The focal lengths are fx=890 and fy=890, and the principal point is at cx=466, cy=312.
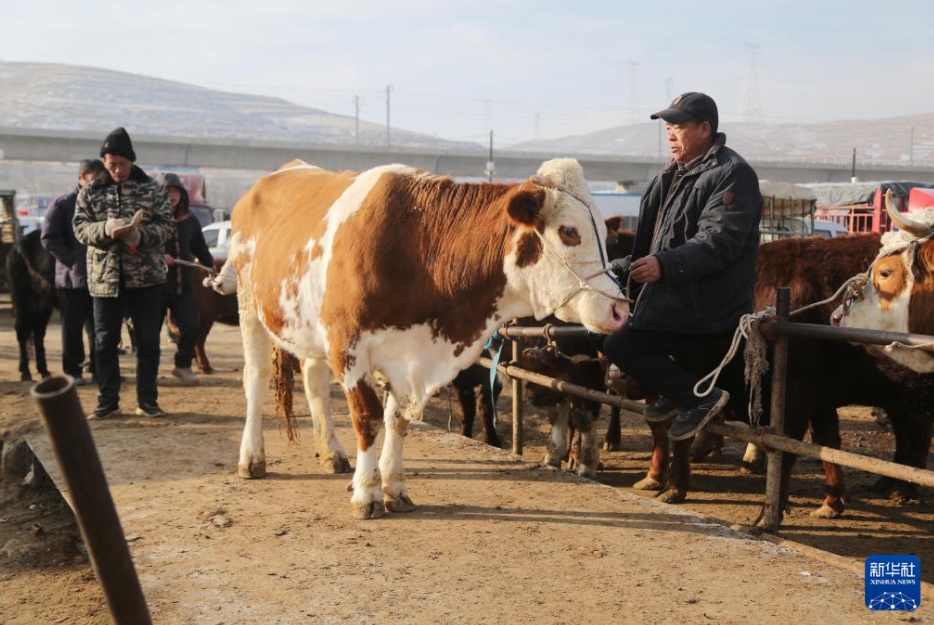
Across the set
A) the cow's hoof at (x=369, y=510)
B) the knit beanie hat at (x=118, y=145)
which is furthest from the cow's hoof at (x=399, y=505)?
the knit beanie hat at (x=118, y=145)

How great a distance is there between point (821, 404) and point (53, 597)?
4613 mm

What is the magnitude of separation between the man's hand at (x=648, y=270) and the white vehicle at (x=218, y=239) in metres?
16.7

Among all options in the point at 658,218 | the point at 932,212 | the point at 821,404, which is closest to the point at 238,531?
the point at 658,218

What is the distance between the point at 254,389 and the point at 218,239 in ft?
56.0

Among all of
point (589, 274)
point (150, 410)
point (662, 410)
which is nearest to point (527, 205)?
point (589, 274)

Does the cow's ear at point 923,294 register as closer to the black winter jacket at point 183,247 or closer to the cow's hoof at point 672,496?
the cow's hoof at point 672,496

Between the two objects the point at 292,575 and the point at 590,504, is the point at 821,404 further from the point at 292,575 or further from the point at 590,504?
the point at 292,575

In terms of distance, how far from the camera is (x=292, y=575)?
4.06 meters

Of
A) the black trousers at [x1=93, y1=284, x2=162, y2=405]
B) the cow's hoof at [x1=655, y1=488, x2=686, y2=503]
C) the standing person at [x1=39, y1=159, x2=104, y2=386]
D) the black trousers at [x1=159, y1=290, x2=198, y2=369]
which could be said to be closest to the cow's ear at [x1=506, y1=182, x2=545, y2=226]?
the cow's hoof at [x1=655, y1=488, x2=686, y2=503]

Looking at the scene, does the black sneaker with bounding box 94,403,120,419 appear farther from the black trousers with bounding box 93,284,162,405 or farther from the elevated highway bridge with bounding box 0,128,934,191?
the elevated highway bridge with bounding box 0,128,934,191

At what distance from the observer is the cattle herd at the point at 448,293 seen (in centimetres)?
461

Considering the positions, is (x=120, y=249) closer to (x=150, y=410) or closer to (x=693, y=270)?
(x=150, y=410)

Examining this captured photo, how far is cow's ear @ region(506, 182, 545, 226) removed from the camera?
4484 millimetres

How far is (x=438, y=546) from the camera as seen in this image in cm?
444
